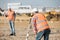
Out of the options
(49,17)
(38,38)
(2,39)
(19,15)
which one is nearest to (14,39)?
(2,39)

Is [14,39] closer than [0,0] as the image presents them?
Yes

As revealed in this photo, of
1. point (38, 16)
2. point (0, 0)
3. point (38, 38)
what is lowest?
point (0, 0)

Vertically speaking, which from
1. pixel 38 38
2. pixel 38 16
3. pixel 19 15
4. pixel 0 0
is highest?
pixel 38 16

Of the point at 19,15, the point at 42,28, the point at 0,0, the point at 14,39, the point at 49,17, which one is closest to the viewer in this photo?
the point at 42,28

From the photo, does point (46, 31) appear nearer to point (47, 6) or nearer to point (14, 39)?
point (14, 39)

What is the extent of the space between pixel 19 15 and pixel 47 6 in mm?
4094

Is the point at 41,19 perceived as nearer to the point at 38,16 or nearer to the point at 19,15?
the point at 38,16

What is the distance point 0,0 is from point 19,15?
6.94 metres

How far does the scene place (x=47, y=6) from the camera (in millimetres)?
36781

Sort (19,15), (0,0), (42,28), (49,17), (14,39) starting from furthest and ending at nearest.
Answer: (19,15) → (49,17) → (0,0) → (14,39) → (42,28)

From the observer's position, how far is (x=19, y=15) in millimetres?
39188

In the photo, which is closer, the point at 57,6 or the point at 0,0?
the point at 0,0

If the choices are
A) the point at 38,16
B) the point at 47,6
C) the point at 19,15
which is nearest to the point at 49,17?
the point at 47,6

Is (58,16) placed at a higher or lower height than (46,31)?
lower
